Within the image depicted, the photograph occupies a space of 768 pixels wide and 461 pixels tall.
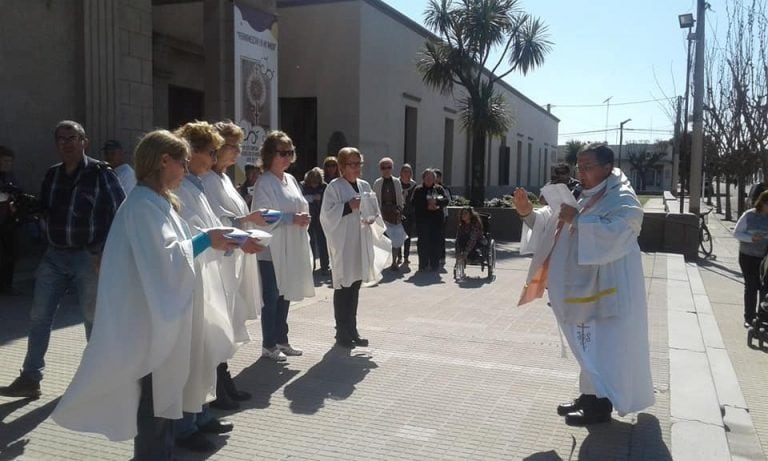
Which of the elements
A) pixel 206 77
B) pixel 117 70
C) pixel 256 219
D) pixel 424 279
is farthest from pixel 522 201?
pixel 206 77

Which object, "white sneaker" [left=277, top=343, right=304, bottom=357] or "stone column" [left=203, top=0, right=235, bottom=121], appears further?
"stone column" [left=203, top=0, right=235, bottom=121]

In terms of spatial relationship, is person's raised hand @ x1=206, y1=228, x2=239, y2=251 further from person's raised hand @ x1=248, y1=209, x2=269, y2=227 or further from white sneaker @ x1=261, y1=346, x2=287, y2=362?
white sneaker @ x1=261, y1=346, x2=287, y2=362

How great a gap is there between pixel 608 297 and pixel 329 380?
2.30m

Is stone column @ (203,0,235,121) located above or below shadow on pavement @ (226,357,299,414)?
above

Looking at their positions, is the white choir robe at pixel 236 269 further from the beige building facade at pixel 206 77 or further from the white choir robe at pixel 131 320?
the beige building facade at pixel 206 77

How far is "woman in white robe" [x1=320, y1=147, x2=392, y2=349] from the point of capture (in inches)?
251

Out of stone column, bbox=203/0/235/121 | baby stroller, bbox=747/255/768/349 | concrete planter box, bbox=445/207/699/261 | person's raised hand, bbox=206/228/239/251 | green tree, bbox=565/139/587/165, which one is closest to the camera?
person's raised hand, bbox=206/228/239/251

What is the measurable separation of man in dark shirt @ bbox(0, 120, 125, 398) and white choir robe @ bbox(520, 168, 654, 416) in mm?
3193

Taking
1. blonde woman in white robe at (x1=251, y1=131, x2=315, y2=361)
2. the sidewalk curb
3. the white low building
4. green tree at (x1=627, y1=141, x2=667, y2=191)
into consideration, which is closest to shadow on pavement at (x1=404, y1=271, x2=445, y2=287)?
the sidewalk curb

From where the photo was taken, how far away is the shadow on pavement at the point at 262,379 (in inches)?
193

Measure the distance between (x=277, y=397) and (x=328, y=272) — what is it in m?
6.15

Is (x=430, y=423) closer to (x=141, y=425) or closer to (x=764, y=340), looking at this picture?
(x=141, y=425)

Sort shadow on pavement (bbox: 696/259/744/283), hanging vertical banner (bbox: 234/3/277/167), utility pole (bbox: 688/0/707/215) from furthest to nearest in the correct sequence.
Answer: utility pole (bbox: 688/0/707/215) → shadow on pavement (bbox: 696/259/744/283) → hanging vertical banner (bbox: 234/3/277/167)

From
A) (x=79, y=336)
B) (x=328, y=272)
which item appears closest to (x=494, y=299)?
(x=328, y=272)
